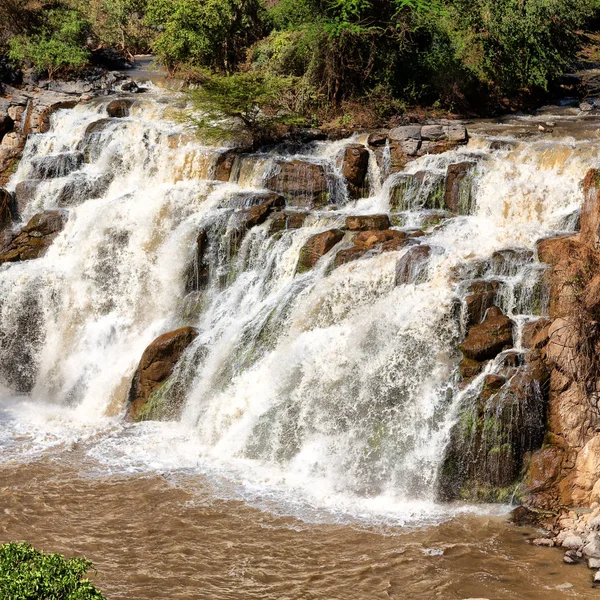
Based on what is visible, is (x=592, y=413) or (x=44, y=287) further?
(x=44, y=287)

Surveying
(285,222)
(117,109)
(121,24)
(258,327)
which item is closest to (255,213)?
(285,222)

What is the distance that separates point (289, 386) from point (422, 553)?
4.47m

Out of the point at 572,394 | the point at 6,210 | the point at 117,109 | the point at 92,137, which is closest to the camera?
the point at 572,394

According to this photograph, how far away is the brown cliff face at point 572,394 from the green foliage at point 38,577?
7.44m

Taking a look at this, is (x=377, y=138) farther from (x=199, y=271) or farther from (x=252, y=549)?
(x=252, y=549)

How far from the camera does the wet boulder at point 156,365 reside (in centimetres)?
1577

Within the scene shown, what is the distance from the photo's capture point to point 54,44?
28391mm

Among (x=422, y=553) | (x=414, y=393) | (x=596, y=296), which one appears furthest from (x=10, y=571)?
(x=596, y=296)

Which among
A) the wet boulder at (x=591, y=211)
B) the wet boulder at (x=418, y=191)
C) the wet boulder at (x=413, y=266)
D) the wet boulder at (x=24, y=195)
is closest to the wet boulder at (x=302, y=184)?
the wet boulder at (x=418, y=191)

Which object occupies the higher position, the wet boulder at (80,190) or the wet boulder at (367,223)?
the wet boulder at (80,190)

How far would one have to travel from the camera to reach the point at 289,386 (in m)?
14.4

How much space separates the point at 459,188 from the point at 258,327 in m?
5.45

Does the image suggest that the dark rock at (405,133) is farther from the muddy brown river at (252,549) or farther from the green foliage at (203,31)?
the muddy brown river at (252,549)

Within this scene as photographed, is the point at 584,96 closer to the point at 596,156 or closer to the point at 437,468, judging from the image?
the point at 596,156
